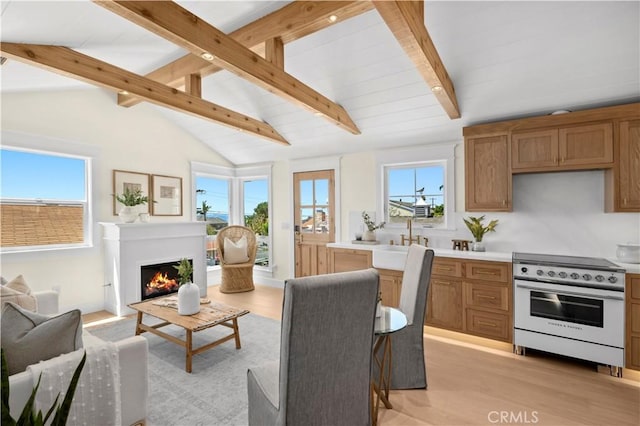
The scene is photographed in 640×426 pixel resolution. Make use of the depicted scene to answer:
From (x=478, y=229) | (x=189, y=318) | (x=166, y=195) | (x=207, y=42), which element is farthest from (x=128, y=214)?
(x=478, y=229)

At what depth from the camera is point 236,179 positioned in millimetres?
6289

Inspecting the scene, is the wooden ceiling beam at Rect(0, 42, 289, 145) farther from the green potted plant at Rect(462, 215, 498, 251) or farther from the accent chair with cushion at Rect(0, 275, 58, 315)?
the green potted plant at Rect(462, 215, 498, 251)

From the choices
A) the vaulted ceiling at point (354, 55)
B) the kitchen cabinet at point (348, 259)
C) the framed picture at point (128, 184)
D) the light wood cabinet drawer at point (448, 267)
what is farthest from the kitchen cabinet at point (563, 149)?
the framed picture at point (128, 184)

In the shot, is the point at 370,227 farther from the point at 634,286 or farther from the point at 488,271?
the point at 634,286

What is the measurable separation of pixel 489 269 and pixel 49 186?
532 centimetres

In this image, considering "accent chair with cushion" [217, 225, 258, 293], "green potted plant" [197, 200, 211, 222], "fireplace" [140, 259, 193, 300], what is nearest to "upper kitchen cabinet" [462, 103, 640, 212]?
"accent chair with cushion" [217, 225, 258, 293]

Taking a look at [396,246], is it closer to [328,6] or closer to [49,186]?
[328,6]

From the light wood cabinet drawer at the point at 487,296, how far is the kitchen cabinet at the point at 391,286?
0.76m

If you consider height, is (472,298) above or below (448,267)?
below

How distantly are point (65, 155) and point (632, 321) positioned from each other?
631cm

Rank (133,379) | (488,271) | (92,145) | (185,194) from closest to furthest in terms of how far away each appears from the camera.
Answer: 1. (133,379)
2. (488,271)
3. (92,145)
4. (185,194)

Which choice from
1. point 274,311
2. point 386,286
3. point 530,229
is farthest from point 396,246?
point 274,311

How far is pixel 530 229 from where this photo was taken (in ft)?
11.5

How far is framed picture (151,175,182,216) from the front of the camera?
4.89 meters
